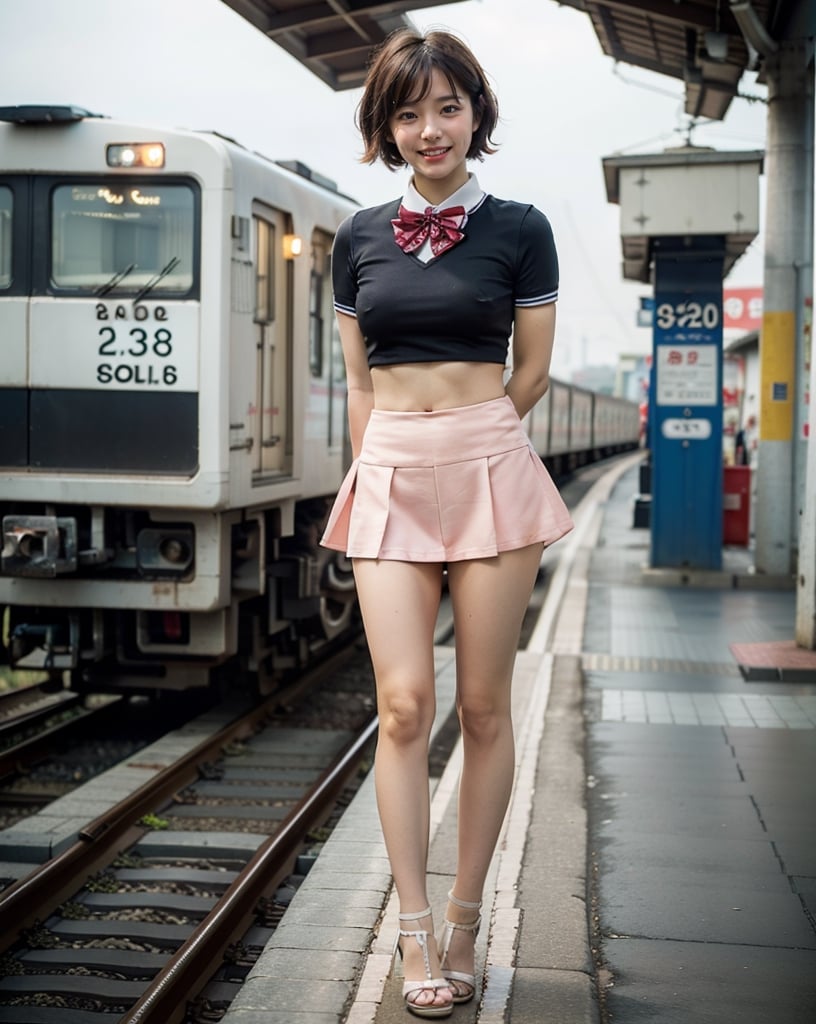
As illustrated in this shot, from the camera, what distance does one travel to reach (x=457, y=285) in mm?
3291

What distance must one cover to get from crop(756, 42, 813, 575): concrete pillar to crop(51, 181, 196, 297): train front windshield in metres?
7.51

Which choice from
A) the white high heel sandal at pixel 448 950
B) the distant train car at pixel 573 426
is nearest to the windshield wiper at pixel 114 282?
the white high heel sandal at pixel 448 950

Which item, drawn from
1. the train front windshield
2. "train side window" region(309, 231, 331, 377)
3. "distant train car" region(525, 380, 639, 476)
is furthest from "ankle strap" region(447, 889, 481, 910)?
"distant train car" region(525, 380, 639, 476)

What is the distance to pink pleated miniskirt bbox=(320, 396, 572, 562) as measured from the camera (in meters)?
3.34

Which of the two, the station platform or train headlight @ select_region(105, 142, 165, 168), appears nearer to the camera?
the station platform

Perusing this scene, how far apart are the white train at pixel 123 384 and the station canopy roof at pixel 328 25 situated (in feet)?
11.4

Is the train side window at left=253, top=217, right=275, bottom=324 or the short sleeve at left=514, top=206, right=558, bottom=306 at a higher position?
the train side window at left=253, top=217, right=275, bottom=324

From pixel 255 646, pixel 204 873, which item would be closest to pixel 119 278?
pixel 255 646

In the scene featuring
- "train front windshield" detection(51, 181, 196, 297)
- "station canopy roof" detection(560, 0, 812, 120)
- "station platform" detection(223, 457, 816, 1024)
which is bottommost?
"station platform" detection(223, 457, 816, 1024)

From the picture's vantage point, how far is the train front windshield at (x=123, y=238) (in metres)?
7.39

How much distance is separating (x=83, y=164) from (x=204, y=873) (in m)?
3.81

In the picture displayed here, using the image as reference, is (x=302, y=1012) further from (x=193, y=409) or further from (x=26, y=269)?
(x=26, y=269)

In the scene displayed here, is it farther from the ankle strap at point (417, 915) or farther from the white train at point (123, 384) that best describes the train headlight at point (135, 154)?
the ankle strap at point (417, 915)

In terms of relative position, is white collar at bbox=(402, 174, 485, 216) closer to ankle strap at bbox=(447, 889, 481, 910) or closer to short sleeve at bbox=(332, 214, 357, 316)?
short sleeve at bbox=(332, 214, 357, 316)
